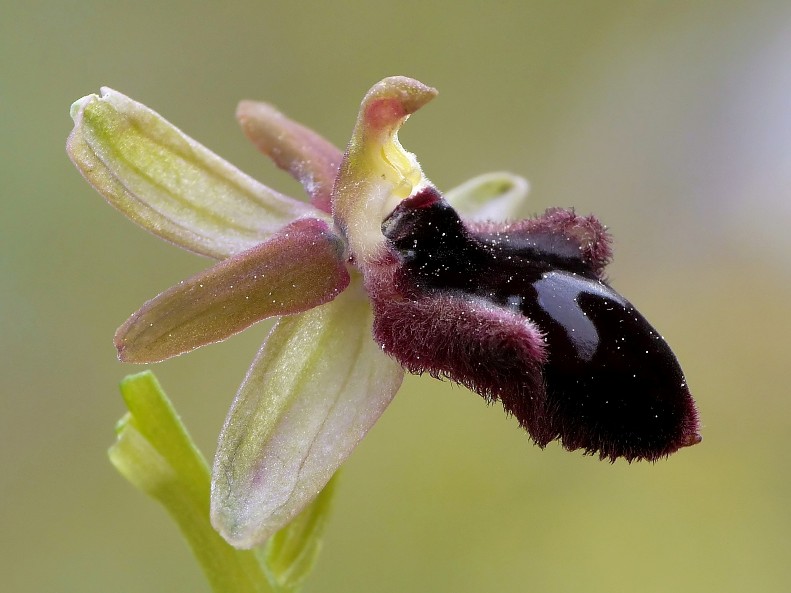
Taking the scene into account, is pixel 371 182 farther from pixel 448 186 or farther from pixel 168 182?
pixel 448 186

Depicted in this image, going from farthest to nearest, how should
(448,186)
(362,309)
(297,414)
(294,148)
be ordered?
1. (448,186)
2. (294,148)
3. (362,309)
4. (297,414)

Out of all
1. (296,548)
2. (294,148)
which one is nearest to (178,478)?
(296,548)

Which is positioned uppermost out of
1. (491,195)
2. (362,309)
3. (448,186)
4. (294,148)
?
(448,186)

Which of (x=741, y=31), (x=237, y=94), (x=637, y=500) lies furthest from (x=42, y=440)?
(x=741, y=31)

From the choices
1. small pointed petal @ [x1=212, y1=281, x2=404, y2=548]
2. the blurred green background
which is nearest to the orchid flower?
small pointed petal @ [x1=212, y1=281, x2=404, y2=548]

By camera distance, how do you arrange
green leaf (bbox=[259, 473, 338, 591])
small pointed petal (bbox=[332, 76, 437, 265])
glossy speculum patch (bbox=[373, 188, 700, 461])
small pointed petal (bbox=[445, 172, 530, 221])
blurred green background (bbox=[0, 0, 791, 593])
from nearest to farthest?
glossy speculum patch (bbox=[373, 188, 700, 461]) → small pointed petal (bbox=[332, 76, 437, 265]) → green leaf (bbox=[259, 473, 338, 591]) → small pointed petal (bbox=[445, 172, 530, 221]) → blurred green background (bbox=[0, 0, 791, 593])

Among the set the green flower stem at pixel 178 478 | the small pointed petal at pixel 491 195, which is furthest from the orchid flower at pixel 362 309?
the small pointed petal at pixel 491 195

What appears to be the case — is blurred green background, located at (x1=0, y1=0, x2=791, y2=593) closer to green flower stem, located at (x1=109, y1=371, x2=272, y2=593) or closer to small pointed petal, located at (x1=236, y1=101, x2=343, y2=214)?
green flower stem, located at (x1=109, y1=371, x2=272, y2=593)
